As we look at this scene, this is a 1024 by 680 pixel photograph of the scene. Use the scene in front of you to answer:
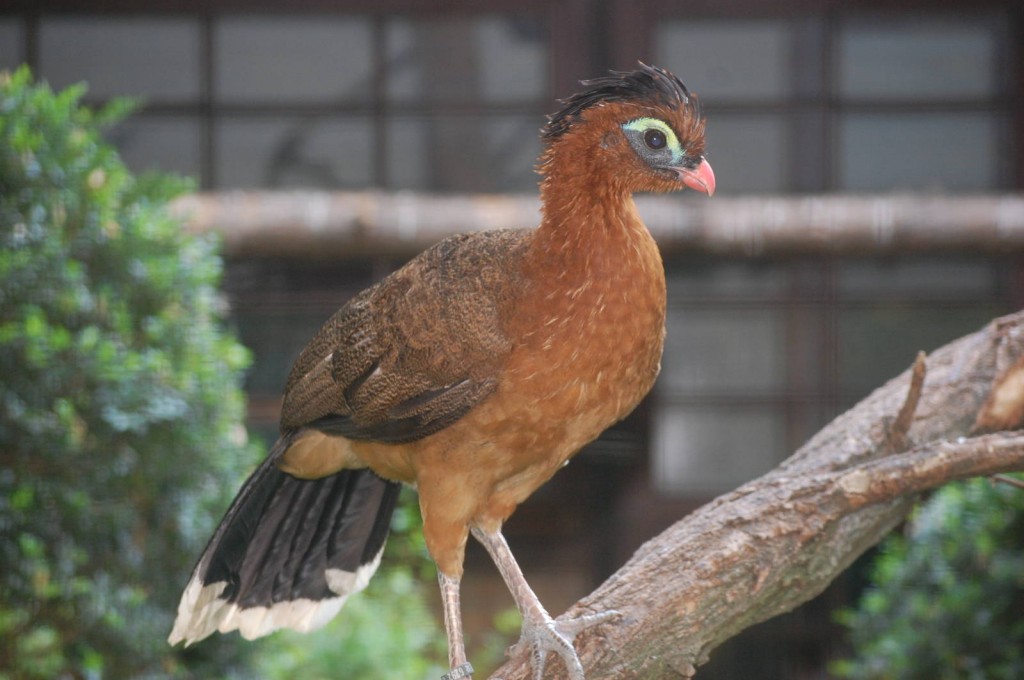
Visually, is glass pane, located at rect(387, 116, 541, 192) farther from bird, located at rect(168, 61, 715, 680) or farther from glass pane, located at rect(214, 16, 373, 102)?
bird, located at rect(168, 61, 715, 680)

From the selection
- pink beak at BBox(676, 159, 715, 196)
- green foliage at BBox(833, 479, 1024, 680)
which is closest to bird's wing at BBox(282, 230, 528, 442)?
pink beak at BBox(676, 159, 715, 196)

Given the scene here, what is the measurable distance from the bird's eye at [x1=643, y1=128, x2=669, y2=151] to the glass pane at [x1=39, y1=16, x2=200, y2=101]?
2.63m

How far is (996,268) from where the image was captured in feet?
14.1

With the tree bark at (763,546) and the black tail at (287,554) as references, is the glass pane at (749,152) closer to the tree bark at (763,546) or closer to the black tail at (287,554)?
the tree bark at (763,546)

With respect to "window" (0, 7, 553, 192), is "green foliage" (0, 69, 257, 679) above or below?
below

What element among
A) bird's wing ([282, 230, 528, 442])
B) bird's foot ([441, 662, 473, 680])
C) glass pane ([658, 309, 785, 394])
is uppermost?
bird's wing ([282, 230, 528, 442])

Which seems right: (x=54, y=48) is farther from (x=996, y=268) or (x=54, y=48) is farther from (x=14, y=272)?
(x=996, y=268)

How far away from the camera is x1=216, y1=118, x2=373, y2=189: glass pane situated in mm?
4266

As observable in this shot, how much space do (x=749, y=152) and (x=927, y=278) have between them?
84 centimetres

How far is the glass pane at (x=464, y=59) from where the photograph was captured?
4.29 m

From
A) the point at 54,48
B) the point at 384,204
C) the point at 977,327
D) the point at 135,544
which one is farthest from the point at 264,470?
the point at 977,327

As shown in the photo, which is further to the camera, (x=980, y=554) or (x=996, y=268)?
(x=996, y=268)

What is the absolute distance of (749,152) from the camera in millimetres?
4316

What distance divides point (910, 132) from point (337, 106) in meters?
2.21
